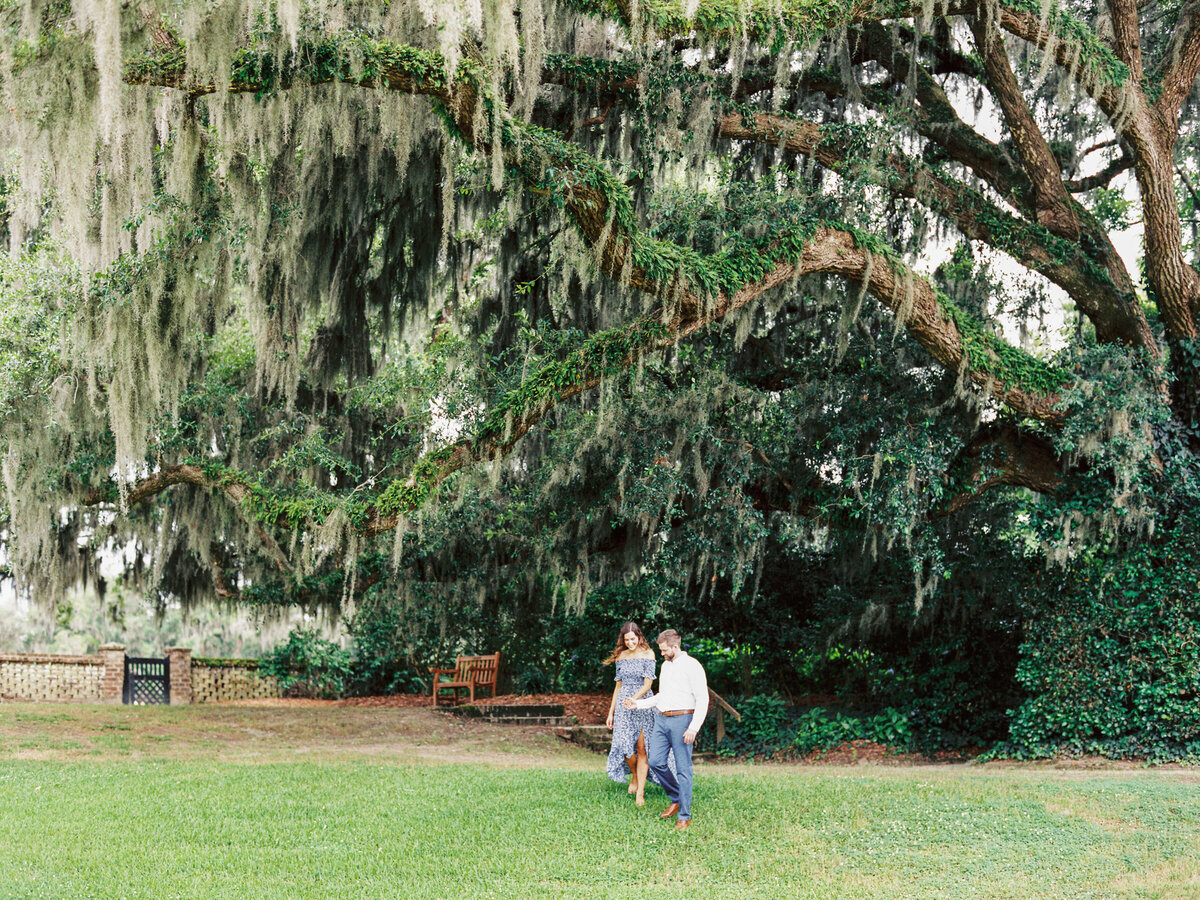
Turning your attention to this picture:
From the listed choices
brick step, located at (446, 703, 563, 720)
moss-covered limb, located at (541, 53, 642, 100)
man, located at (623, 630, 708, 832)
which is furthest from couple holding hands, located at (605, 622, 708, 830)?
brick step, located at (446, 703, 563, 720)

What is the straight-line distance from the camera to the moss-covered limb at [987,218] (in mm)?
9250

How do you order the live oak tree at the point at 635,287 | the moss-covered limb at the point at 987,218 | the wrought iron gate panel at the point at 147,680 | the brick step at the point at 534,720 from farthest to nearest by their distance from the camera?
1. the wrought iron gate panel at the point at 147,680
2. the brick step at the point at 534,720
3. the moss-covered limb at the point at 987,218
4. the live oak tree at the point at 635,287

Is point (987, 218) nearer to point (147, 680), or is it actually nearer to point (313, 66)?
point (313, 66)

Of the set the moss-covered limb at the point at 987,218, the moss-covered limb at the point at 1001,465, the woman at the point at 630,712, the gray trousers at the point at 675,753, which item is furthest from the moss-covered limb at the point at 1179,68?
the gray trousers at the point at 675,753

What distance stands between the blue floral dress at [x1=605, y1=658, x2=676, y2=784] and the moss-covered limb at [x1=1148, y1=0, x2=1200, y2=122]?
7243mm

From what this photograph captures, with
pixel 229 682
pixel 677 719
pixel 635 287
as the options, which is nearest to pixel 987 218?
pixel 635 287

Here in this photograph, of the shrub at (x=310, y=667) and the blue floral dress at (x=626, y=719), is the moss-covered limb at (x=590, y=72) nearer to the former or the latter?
the blue floral dress at (x=626, y=719)

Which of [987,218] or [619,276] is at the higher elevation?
[987,218]

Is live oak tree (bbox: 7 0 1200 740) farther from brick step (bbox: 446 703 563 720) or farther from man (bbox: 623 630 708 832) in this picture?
man (bbox: 623 630 708 832)

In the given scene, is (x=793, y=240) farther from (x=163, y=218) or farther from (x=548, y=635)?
(x=548, y=635)

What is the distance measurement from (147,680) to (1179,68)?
1506cm

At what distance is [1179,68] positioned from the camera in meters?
9.21

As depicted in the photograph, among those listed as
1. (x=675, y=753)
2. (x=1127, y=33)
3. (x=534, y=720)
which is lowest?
(x=534, y=720)

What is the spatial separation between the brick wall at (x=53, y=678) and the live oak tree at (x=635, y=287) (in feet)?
9.69
